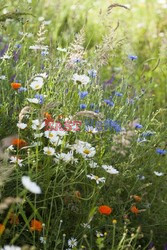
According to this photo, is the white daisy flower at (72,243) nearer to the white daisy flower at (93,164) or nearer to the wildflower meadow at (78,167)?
the wildflower meadow at (78,167)

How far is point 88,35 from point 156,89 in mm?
1223

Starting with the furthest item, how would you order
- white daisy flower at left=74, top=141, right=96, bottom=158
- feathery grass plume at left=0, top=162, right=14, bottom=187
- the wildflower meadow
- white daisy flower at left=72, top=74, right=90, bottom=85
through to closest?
white daisy flower at left=72, top=74, right=90, bottom=85, white daisy flower at left=74, top=141, right=96, bottom=158, the wildflower meadow, feathery grass plume at left=0, top=162, right=14, bottom=187

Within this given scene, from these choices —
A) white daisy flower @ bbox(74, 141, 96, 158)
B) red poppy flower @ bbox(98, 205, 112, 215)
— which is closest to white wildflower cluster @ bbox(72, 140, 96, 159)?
white daisy flower @ bbox(74, 141, 96, 158)

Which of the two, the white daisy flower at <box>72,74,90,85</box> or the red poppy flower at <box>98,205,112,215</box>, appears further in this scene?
the white daisy flower at <box>72,74,90,85</box>

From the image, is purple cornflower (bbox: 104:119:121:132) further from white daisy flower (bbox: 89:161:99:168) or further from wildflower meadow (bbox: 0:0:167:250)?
white daisy flower (bbox: 89:161:99:168)

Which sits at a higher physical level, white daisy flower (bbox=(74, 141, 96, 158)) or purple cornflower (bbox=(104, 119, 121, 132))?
white daisy flower (bbox=(74, 141, 96, 158))

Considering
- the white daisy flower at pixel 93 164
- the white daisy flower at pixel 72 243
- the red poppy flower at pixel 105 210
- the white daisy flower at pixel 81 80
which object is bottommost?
the white daisy flower at pixel 72 243

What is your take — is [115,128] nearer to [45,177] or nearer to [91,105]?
[91,105]

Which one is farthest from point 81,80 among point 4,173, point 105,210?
point 4,173

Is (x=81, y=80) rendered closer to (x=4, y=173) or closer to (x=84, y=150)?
(x=84, y=150)

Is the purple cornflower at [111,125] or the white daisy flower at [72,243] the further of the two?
the purple cornflower at [111,125]

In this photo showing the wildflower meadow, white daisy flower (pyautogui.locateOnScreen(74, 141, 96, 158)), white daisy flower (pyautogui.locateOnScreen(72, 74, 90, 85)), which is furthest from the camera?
white daisy flower (pyautogui.locateOnScreen(72, 74, 90, 85))

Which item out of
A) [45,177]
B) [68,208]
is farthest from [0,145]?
[68,208]

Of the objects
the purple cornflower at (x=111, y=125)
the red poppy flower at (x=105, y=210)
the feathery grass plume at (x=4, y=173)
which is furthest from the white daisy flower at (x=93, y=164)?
the feathery grass plume at (x=4, y=173)
